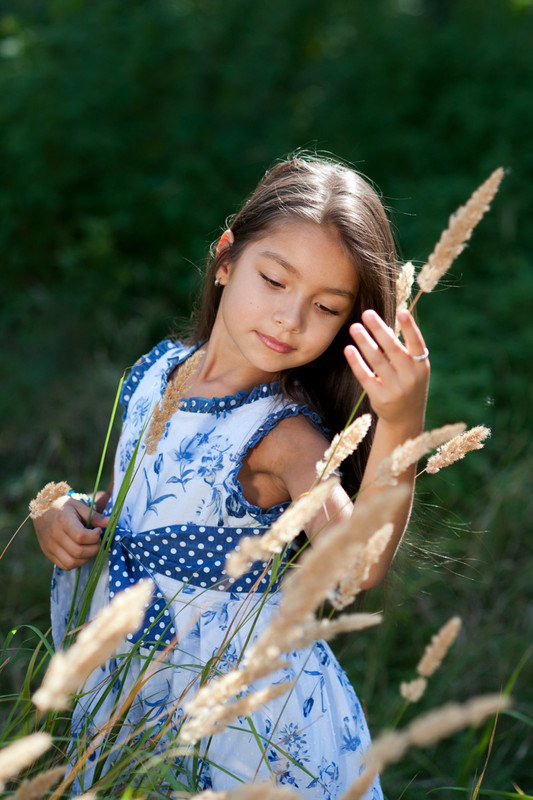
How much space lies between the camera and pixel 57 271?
4.94m

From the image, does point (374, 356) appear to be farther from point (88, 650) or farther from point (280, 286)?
point (88, 650)

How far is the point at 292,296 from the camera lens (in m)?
1.68

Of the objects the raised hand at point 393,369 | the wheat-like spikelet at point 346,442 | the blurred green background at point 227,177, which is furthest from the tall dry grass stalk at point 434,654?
the blurred green background at point 227,177

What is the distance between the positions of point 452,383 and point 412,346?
8.35ft

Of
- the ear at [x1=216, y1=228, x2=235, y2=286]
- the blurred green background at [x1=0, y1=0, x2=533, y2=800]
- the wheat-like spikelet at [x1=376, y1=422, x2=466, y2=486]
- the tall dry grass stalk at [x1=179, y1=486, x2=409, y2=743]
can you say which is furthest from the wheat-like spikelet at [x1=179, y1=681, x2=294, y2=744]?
the blurred green background at [x1=0, y1=0, x2=533, y2=800]

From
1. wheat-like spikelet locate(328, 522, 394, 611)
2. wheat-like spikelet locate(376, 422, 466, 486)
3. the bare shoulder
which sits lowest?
the bare shoulder

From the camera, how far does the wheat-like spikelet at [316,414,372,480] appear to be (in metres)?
1.13

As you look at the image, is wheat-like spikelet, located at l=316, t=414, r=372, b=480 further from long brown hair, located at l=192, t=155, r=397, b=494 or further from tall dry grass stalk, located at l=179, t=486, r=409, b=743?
long brown hair, located at l=192, t=155, r=397, b=494

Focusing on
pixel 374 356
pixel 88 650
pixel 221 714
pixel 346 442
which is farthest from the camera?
pixel 374 356

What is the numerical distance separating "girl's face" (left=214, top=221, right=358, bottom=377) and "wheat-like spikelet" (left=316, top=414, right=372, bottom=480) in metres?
0.54

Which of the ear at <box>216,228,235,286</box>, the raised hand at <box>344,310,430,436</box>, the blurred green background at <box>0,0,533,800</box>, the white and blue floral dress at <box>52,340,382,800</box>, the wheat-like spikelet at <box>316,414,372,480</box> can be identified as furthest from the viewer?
the blurred green background at <box>0,0,533,800</box>

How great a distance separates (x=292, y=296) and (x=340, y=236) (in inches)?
6.8

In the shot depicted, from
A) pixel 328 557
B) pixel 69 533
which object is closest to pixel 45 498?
pixel 69 533

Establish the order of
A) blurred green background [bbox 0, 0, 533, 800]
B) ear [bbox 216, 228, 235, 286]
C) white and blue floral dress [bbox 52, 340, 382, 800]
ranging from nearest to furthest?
white and blue floral dress [bbox 52, 340, 382, 800], ear [bbox 216, 228, 235, 286], blurred green background [bbox 0, 0, 533, 800]
